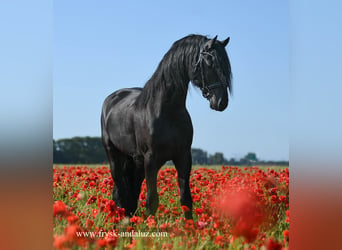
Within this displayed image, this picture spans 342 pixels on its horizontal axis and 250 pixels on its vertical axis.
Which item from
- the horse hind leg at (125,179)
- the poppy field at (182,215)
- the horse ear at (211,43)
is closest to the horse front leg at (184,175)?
the poppy field at (182,215)

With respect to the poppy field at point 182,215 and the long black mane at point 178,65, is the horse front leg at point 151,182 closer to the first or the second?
the poppy field at point 182,215

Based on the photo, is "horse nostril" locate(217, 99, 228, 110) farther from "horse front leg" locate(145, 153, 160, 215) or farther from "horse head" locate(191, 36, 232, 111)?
"horse front leg" locate(145, 153, 160, 215)

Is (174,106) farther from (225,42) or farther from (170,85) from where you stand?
(225,42)

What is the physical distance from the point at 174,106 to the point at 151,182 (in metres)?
0.70

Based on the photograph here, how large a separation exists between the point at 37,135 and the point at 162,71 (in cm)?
123

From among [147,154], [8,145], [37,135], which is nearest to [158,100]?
[147,154]

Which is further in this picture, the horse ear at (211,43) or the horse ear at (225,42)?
the horse ear at (225,42)

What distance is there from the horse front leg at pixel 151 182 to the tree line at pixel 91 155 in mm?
451

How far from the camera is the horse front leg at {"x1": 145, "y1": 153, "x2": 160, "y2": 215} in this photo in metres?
3.50

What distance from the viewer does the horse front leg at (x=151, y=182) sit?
3.50 metres

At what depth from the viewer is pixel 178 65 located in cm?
352

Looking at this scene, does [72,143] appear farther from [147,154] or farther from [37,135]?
[147,154]

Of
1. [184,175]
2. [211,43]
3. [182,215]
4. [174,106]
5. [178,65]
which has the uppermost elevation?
[211,43]

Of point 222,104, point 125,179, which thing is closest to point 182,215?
point 125,179
